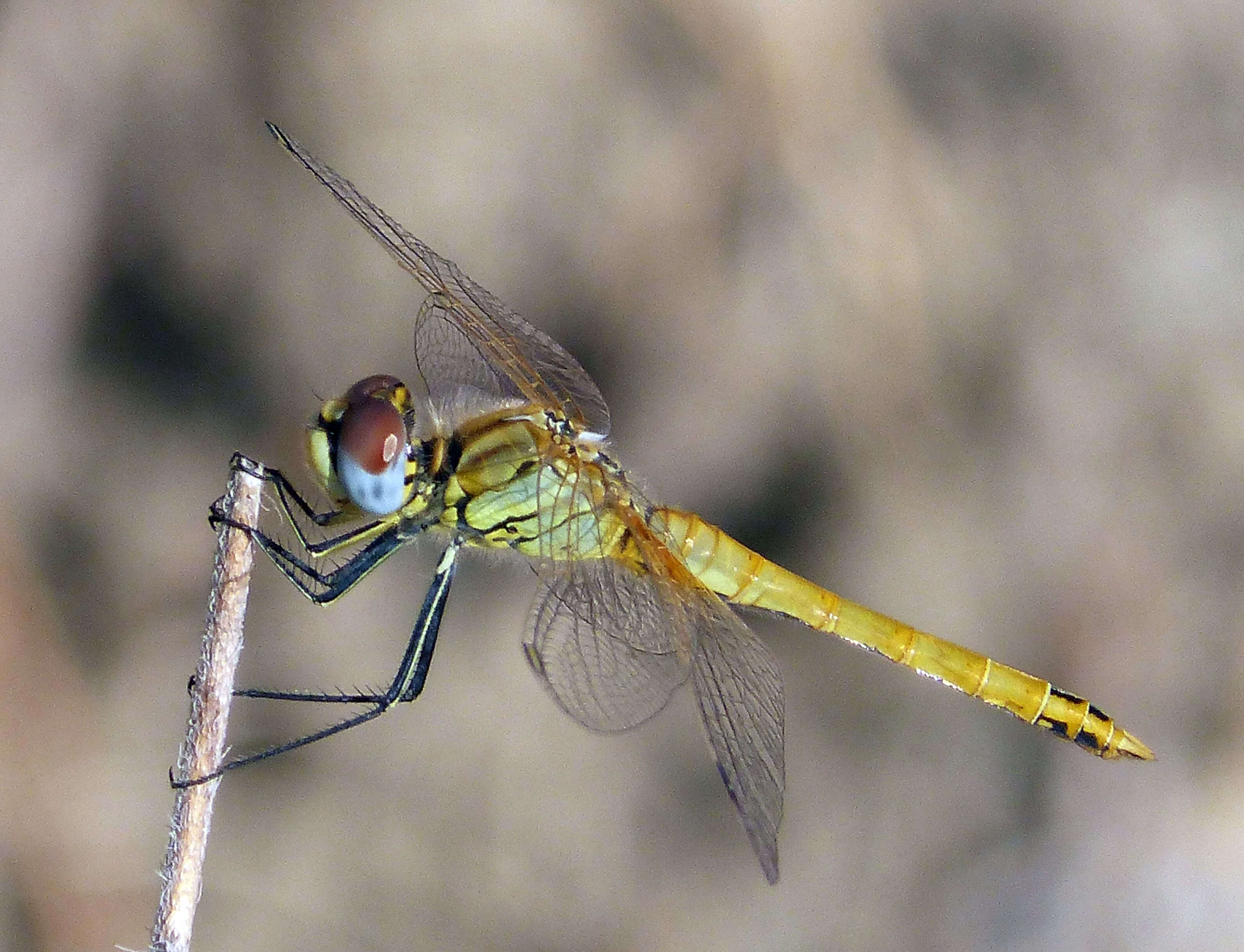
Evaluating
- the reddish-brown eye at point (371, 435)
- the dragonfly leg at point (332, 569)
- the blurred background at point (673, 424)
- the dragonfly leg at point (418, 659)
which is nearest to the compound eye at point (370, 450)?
the reddish-brown eye at point (371, 435)

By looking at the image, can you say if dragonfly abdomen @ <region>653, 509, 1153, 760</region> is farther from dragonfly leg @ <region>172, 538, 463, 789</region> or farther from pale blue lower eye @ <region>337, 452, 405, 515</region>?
pale blue lower eye @ <region>337, 452, 405, 515</region>

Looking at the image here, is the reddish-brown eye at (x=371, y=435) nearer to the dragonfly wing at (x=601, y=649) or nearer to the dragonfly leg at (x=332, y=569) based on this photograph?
the dragonfly leg at (x=332, y=569)

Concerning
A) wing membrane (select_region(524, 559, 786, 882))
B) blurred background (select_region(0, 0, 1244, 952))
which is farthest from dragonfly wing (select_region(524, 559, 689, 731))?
blurred background (select_region(0, 0, 1244, 952))

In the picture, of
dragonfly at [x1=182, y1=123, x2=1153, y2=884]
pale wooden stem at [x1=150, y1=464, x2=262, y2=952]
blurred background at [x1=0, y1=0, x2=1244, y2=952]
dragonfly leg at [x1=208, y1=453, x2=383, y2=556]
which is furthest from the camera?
blurred background at [x1=0, y1=0, x2=1244, y2=952]

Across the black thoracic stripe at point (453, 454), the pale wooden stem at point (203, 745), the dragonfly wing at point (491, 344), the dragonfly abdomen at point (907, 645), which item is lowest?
the pale wooden stem at point (203, 745)

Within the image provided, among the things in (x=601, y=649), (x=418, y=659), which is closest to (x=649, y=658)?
(x=601, y=649)
